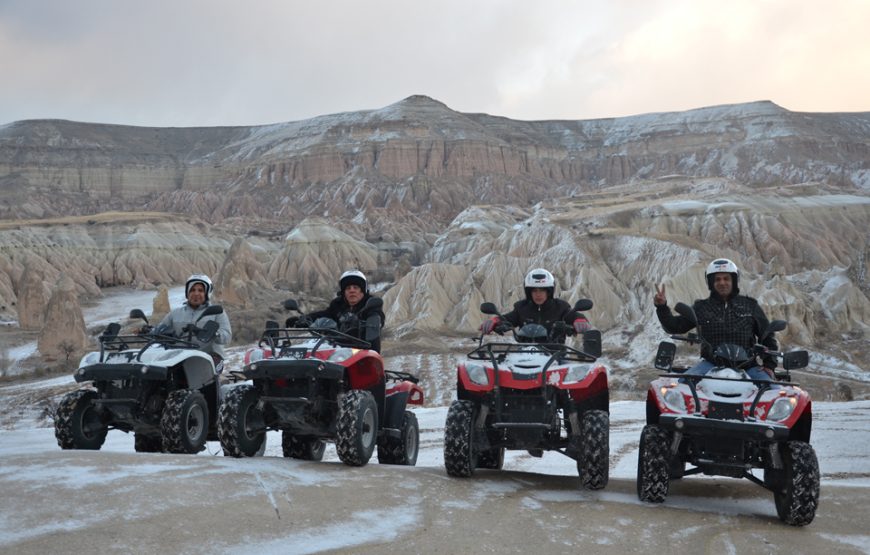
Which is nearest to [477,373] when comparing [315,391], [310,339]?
[315,391]

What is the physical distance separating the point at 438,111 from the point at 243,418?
17743 cm

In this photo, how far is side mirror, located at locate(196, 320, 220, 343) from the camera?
9906 mm

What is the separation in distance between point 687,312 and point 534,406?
1.62m

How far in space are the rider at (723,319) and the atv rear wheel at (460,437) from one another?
6.45 feet

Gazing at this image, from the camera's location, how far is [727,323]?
26.9 ft

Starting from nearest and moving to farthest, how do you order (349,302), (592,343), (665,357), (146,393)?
(665,357)
(592,343)
(146,393)
(349,302)

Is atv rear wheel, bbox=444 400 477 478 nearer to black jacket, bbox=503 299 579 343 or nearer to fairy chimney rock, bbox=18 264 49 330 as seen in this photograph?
black jacket, bbox=503 299 579 343

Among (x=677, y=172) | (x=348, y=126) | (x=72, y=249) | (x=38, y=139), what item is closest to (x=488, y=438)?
(x=72, y=249)

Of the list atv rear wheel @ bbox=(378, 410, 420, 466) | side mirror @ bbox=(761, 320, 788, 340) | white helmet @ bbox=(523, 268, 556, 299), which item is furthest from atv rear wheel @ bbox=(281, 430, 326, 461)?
side mirror @ bbox=(761, 320, 788, 340)

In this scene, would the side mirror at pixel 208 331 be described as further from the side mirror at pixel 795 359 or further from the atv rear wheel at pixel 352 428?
the side mirror at pixel 795 359

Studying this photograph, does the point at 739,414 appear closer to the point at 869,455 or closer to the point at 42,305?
the point at 869,455

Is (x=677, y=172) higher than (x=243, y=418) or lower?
higher

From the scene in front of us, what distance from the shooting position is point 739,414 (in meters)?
7.18

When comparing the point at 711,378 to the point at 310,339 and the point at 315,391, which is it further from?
the point at 310,339
